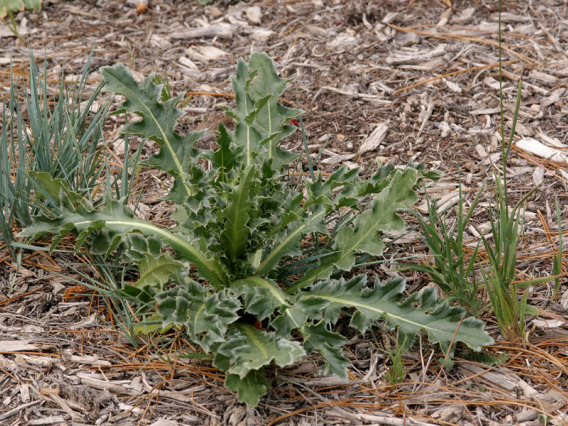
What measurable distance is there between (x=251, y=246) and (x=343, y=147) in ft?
3.61

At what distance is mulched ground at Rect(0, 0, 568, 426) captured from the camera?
6.79ft

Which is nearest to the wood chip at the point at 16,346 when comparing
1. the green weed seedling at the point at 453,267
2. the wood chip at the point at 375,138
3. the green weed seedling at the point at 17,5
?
the green weed seedling at the point at 453,267

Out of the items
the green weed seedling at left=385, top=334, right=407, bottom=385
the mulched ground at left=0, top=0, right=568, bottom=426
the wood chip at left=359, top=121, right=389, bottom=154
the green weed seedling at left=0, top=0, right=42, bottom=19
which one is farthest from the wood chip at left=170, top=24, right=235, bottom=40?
the green weed seedling at left=385, top=334, right=407, bottom=385

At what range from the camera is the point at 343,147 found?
10.7 ft

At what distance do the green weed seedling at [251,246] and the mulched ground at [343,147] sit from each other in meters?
0.16

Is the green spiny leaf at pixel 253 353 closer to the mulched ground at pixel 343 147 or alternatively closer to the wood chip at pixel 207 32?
the mulched ground at pixel 343 147

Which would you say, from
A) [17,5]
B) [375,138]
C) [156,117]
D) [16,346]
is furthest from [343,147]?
[17,5]

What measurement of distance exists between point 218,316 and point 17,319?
87 centimetres

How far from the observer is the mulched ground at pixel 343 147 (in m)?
2.07

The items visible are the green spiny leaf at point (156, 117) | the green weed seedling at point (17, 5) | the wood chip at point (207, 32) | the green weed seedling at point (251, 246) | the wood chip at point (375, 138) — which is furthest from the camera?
the green weed seedling at point (17, 5)

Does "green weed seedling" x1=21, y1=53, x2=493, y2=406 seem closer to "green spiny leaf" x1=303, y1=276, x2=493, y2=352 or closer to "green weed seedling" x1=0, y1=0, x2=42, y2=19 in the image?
"green spiny leaf" x1=303, y1=276, x2=493, y2=352

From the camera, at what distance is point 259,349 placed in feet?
6.57

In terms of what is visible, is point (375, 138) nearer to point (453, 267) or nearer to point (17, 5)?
point (453, 267)

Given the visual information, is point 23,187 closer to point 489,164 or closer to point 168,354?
Result: point 168,354
